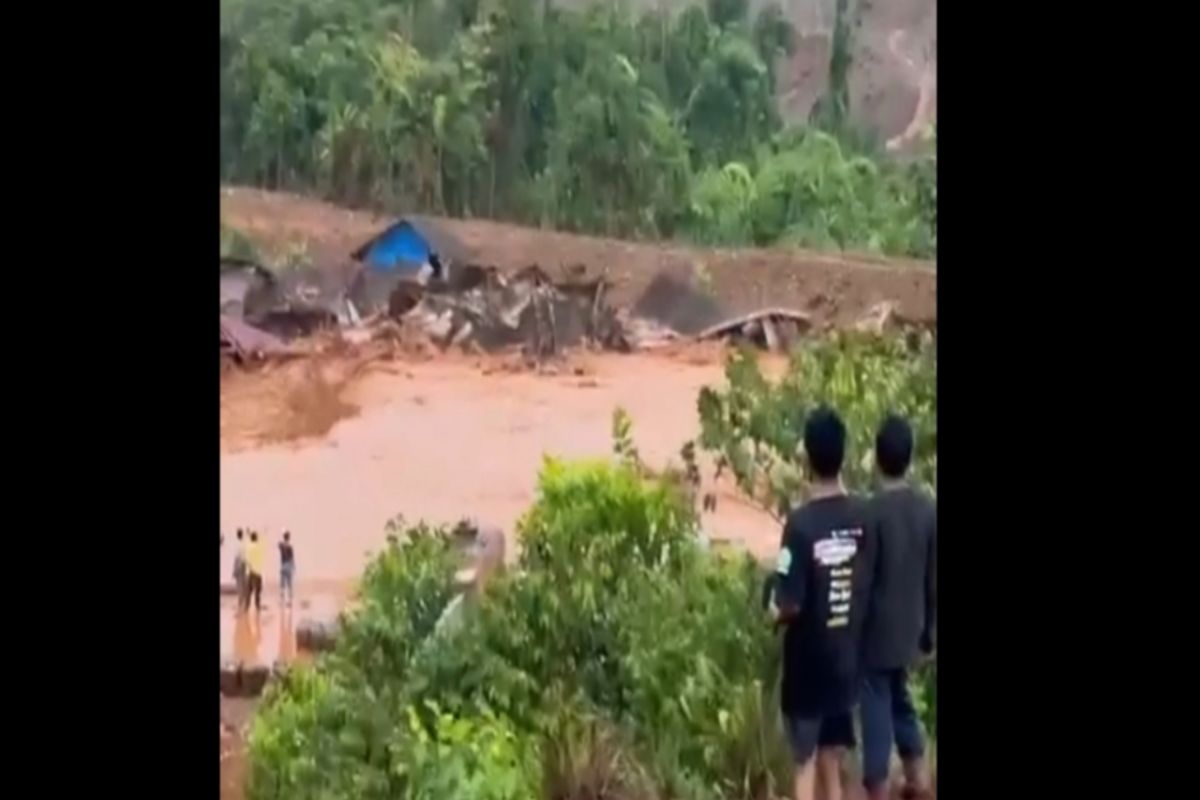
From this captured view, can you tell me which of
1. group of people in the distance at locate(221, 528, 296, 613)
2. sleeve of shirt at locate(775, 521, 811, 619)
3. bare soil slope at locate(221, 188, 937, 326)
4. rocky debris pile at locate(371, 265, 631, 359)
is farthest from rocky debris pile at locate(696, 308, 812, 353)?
group of people in the distance at locate(221, 528, 296, 613)

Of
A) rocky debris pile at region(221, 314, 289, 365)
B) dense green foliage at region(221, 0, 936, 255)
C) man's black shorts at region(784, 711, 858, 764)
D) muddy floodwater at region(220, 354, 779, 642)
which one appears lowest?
man's black shorts at region(784, 711, 858, 764)

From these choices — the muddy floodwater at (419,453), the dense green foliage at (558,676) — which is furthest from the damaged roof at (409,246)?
the dense green foliage at (558,676)

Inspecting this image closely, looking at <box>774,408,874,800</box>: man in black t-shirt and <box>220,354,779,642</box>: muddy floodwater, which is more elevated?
<box>220,354,779,642</box>: muddy floodwater

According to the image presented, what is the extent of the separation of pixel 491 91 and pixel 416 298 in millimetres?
261

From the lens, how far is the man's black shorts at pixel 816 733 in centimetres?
227

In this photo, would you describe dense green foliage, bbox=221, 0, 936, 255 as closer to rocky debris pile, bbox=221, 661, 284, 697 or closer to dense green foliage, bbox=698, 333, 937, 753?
dense green foliage, bbox=698, 333, 937, 753

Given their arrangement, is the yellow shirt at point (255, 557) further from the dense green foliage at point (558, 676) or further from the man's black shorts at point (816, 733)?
the man's black shorts at point (816, 733)

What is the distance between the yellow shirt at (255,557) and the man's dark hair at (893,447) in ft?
2.45

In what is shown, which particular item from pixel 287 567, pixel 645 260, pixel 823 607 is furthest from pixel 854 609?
pixel 287 567

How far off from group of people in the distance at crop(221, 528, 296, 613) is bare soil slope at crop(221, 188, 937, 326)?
338mm

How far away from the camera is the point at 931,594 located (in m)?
2.30

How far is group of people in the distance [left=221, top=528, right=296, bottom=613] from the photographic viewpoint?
2.16 metres
